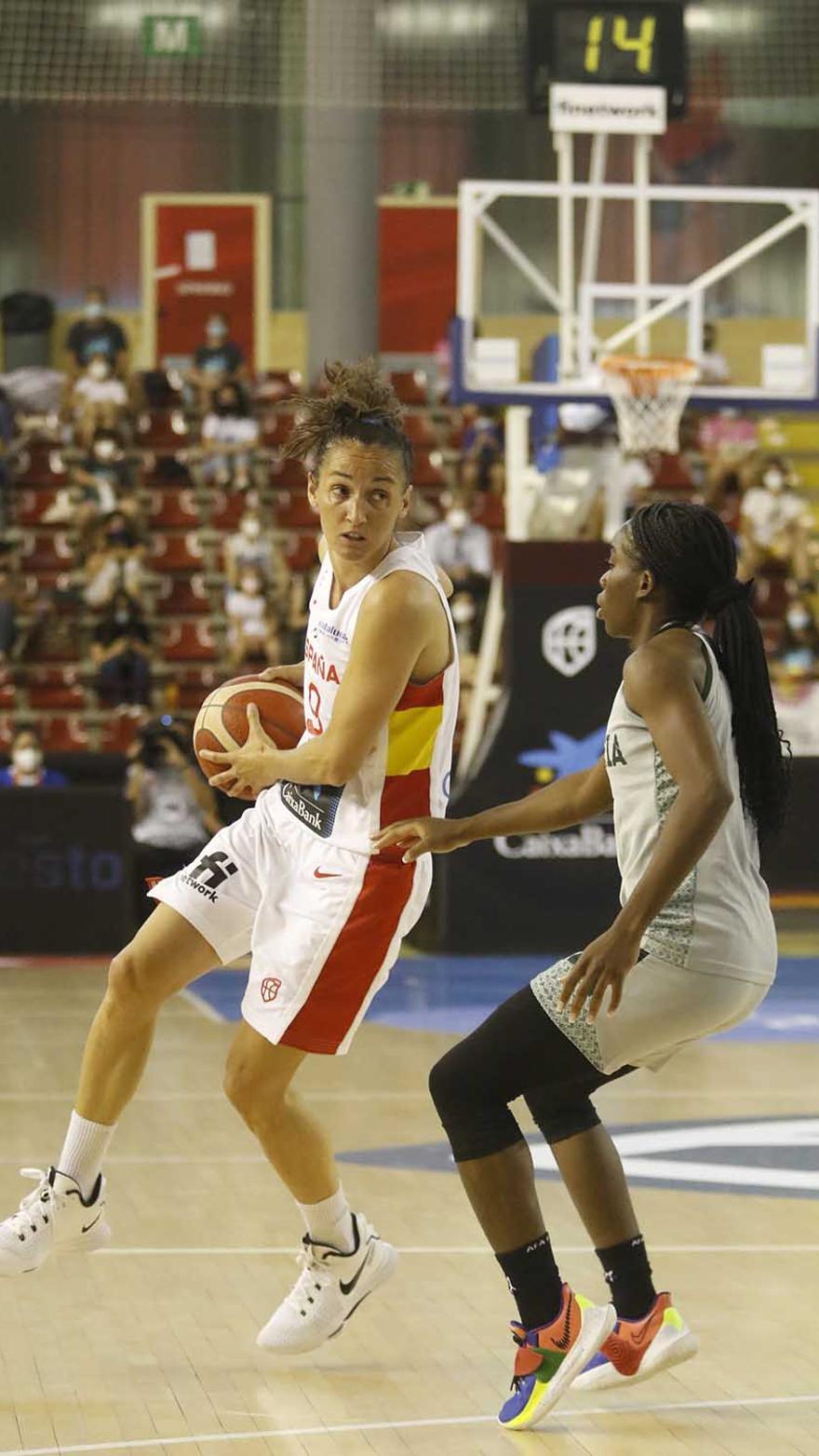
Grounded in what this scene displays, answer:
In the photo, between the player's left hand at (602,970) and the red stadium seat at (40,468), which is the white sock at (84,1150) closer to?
the player's left hand at (602,970)

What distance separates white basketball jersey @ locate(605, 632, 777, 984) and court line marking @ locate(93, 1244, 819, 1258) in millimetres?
1791

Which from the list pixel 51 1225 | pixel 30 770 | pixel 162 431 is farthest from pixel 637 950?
pixel 162 431

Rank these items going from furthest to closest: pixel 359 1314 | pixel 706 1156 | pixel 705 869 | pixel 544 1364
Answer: pixel 706 1156 < pixel 359 1314 < pixel 544 1364 < pixel 705 869

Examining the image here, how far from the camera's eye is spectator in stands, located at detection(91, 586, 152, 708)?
56.2 feet

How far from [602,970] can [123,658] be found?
13528 millimetres

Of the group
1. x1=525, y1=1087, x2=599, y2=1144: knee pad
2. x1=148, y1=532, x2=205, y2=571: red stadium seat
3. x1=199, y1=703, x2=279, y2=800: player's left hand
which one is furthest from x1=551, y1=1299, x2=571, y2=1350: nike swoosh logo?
x1=148, y1=532, x2=205, y2=571: red stadium seat

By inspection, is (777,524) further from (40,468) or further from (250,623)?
(40,468)

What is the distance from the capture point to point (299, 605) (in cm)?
1652

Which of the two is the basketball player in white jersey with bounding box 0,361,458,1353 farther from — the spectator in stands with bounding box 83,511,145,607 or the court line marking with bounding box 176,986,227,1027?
the spectator in stands with bounding box 83,511,145,607

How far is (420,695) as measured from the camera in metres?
4.59

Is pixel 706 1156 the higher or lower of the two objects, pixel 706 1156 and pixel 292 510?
the lower

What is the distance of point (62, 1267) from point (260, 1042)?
1320mm

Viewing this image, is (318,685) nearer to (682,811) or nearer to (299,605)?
(682,811)

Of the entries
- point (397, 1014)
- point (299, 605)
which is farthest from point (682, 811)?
point (299, 605)
